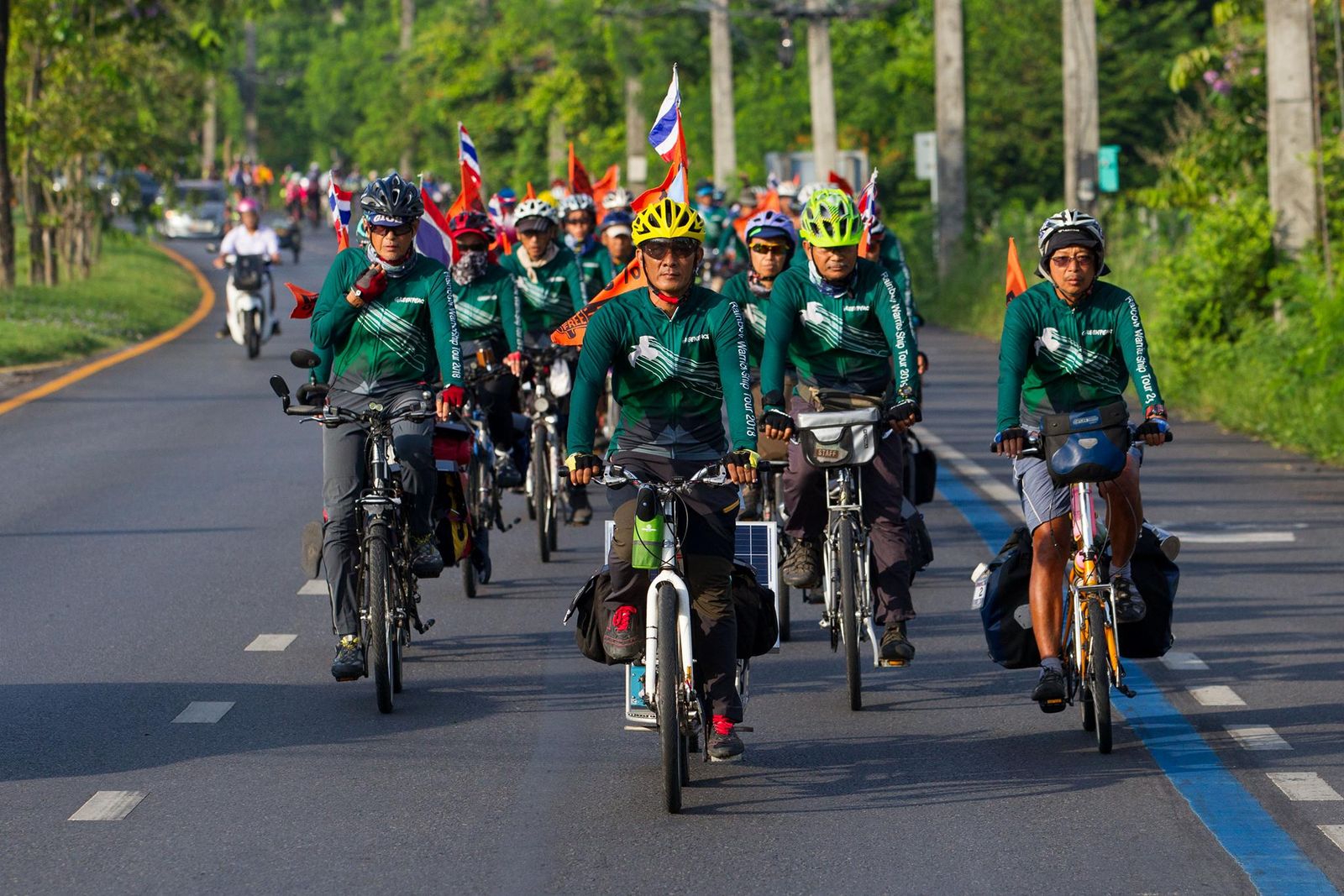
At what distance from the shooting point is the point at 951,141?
36.4 meters

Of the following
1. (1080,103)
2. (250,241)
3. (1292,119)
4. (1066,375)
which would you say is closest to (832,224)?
(1066,375)

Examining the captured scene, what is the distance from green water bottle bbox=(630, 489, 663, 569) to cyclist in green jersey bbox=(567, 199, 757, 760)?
2.7 inches

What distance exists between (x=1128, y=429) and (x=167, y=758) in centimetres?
334

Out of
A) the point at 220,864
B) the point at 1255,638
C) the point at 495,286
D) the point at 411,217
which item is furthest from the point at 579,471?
the point at 495,286

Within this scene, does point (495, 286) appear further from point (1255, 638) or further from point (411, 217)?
point (1255, 638)

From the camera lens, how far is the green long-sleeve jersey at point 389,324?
912 cm

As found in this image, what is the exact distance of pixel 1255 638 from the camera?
9938mm

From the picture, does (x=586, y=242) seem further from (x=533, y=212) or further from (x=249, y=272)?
(x=249, y=272)

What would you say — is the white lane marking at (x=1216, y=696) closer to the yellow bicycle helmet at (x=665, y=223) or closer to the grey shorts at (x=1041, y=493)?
the grey shorts at (x=1041, y=493)

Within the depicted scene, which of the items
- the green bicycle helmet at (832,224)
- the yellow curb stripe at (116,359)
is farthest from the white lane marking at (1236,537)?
the yellow curb stripe at (116,359)

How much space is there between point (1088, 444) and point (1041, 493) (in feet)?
1.32

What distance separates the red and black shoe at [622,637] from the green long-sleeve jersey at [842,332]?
1.99 m

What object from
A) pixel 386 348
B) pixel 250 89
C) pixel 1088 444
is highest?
pixel 250 89

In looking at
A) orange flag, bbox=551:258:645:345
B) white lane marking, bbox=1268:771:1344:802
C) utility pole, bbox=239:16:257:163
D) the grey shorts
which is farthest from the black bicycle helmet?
utility pole, bbox=239:16:257:163
